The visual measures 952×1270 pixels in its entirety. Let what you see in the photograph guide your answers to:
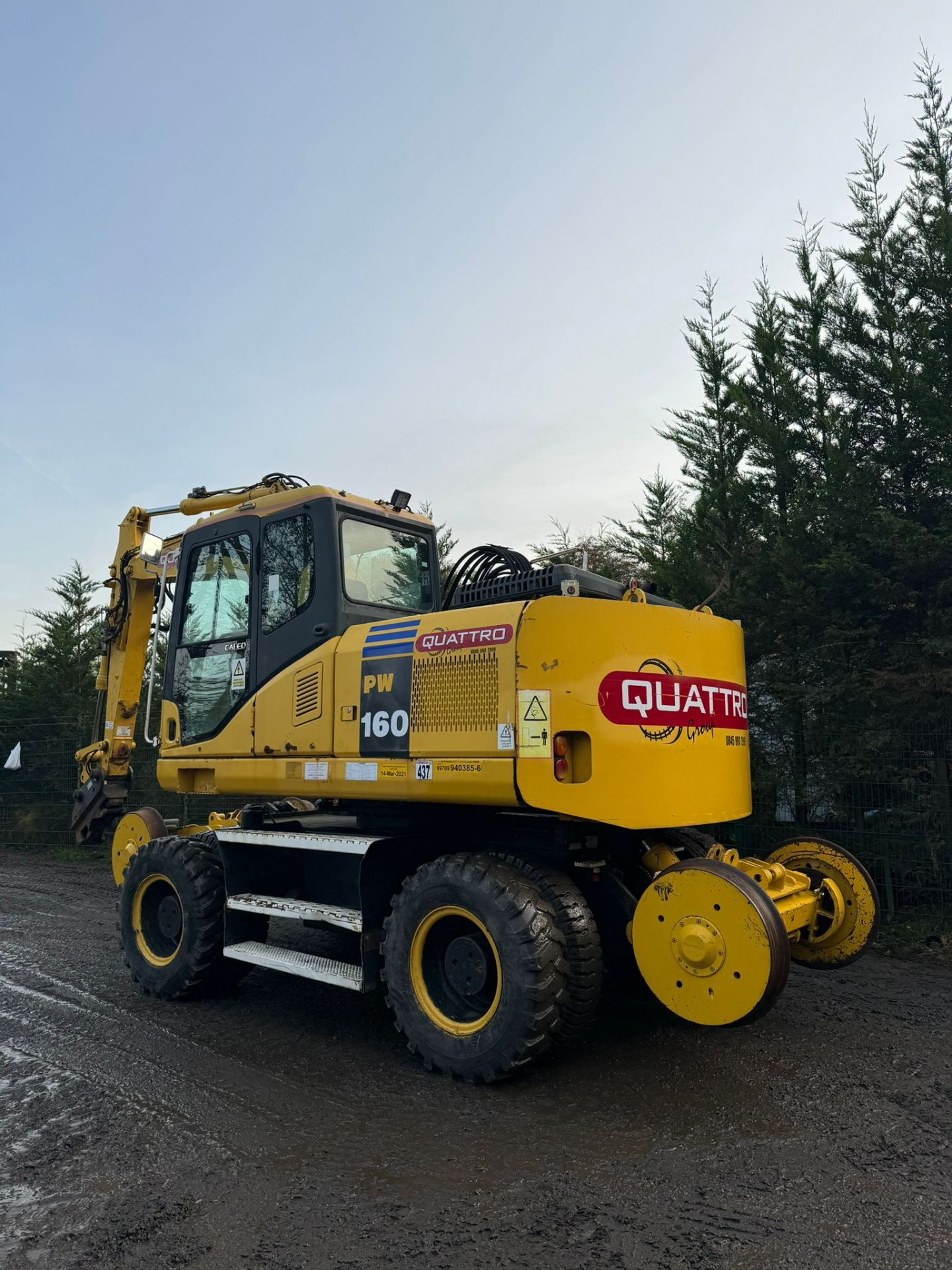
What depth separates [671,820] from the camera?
183 inches

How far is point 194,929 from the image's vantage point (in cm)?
583

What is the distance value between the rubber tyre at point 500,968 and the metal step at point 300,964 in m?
0.34

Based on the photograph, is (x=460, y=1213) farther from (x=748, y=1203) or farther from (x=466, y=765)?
(x=466, y=765)

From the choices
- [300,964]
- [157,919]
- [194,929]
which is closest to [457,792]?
[300,964]

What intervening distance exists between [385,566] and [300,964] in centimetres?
252

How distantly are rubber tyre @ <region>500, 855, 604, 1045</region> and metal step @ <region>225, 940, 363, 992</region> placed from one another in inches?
48.4

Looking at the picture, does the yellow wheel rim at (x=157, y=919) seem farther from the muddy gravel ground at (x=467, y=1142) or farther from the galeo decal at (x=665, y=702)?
the galeo decal at (x=665, y=702)

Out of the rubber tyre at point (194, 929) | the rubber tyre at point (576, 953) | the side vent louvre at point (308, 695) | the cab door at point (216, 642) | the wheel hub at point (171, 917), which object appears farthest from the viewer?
the wheel hub at point (171, 917)

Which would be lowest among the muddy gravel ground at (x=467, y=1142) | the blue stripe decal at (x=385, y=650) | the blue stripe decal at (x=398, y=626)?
the muddy gravel ground at (x=467, y=1142)

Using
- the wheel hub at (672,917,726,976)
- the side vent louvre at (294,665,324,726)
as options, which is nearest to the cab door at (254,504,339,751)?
the side vent louvre at (294,665,324,726)

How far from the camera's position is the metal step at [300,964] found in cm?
501

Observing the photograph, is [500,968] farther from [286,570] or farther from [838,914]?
[286,570]

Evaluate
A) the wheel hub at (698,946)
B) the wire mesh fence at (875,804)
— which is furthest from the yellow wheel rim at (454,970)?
the wire mesh fence at (875,804)

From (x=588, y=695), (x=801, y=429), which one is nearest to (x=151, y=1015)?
(x=588, y=695)
